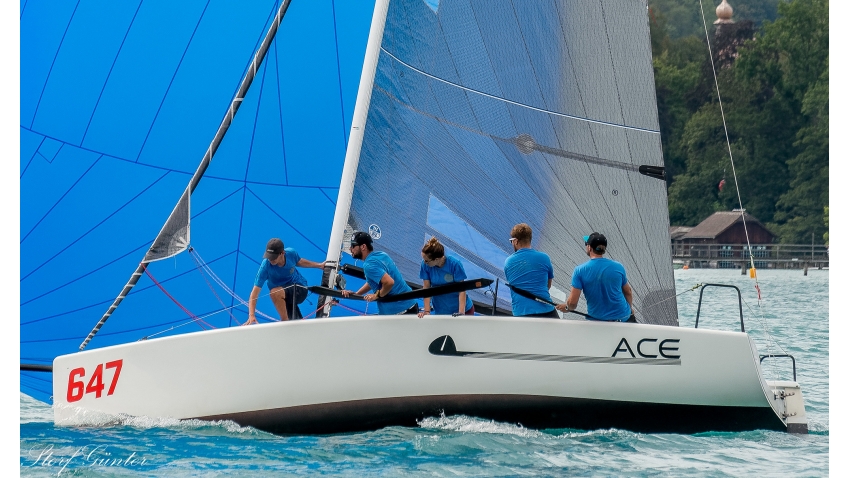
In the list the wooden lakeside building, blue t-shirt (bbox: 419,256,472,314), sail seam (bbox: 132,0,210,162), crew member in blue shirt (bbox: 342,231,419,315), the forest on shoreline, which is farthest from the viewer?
the forest on shoreline

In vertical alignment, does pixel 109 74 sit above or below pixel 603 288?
above

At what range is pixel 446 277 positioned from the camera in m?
7.36

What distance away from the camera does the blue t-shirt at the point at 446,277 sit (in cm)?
730

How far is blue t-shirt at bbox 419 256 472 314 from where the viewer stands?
24.0ft

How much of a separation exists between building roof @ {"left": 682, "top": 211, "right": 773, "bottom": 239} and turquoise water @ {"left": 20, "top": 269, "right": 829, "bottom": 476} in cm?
4274

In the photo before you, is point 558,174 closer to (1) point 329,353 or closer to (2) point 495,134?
(2) point 495,134

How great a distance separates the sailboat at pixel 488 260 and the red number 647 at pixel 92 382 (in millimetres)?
11

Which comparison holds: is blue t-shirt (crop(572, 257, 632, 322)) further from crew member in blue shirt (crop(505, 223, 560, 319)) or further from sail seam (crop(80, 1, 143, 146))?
sail seam (crop(80, 1, 143, 146))

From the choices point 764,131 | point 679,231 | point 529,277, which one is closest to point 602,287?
point 529,277

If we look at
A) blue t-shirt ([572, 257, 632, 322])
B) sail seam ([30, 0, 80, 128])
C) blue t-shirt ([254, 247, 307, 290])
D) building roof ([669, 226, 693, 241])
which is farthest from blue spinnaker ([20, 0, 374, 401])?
building roof ([669, 226, 693, 241])

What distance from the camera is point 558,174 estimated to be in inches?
317

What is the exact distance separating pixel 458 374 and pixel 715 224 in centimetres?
4476

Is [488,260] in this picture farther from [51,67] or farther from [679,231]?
[679,231]

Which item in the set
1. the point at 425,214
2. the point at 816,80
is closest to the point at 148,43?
the point at 425,214
